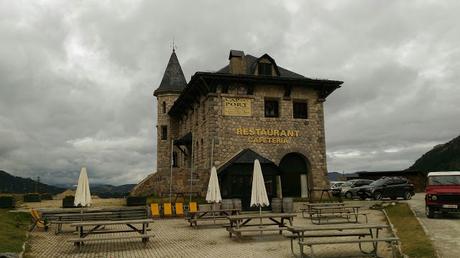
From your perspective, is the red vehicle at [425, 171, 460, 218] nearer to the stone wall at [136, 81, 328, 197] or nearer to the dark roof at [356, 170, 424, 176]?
the stone wall at [136, 81, 328, 197]

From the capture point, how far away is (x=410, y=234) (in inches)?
471

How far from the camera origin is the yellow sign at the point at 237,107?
996 inches

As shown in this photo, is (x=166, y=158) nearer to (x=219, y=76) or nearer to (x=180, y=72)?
(x=180, y=72)

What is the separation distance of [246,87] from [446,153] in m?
81.3

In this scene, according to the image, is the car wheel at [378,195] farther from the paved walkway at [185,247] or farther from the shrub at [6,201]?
the shrub at [6,201]

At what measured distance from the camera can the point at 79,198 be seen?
15.2 meters

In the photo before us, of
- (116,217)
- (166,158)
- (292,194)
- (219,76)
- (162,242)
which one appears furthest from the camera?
(166,158)

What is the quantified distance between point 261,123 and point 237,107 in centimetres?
185

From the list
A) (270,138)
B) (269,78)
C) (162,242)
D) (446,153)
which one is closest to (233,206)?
(162,242)

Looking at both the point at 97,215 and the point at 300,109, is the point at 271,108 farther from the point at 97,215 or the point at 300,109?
the point at 97,215

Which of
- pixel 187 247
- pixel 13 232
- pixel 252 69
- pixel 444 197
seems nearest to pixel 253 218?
pixel 187 247

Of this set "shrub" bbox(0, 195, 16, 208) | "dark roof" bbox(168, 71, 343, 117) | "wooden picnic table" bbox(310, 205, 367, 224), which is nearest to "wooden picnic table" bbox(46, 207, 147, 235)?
"wooden picnic table" bbox(310, 205, 367, 224)

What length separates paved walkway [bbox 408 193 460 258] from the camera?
9814mm

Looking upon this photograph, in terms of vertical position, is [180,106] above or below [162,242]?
above
